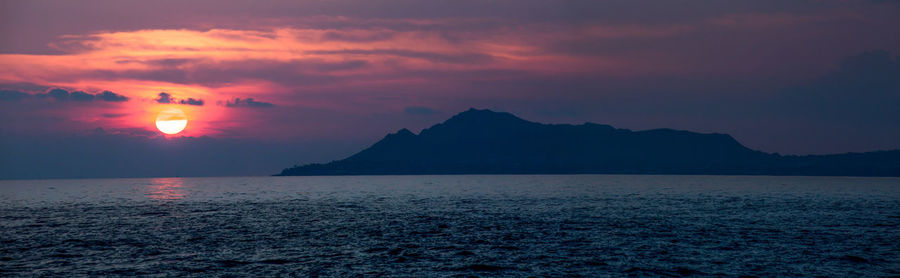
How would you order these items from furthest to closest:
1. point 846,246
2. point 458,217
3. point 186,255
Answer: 1. point 458,217
2. point 846,246
3. point 186,255

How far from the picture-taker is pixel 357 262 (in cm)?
4469

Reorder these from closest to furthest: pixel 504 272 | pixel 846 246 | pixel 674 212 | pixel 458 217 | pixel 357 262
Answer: pixel 504 272 < pixel 357 262 < pixel 846 246 < pixel 458 217 < pixel 674 212

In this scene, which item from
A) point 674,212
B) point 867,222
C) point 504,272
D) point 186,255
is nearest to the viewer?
point 504,272

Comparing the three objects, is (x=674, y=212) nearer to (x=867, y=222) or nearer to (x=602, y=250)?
(x=867, y=222)

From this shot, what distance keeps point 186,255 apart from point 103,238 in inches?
632

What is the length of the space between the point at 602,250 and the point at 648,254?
3.61 meters

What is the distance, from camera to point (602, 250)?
5072 centimetres

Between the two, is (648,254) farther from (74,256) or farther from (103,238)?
(103,238)

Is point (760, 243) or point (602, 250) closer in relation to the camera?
point (602, 250)

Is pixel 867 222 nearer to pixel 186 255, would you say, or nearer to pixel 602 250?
pixel 602 250

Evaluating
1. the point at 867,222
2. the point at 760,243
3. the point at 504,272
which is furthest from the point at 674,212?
the point at 504,272

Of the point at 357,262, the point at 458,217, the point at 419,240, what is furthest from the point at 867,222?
the point at 357,262

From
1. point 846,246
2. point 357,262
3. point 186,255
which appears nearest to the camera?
point 357,262

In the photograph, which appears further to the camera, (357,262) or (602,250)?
(602,250)
